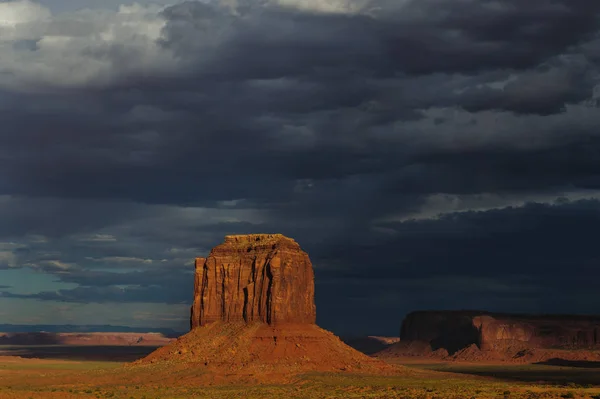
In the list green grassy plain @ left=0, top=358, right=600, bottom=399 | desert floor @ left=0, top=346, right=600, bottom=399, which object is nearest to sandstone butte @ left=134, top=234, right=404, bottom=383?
desert floor @ left=0, top=346, right=600, bottom=399

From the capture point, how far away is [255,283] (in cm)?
15412

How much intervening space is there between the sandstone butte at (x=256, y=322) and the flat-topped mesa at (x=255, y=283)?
0.47 feet

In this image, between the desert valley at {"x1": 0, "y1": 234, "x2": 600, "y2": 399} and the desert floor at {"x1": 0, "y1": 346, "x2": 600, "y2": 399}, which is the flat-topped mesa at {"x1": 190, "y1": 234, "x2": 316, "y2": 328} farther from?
the desert floor at {"x1": 0, "y1": 346, "x2": 600, "y2": 399}

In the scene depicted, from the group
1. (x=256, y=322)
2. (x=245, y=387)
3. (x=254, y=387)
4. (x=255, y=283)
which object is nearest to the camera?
(x=254, y=387)

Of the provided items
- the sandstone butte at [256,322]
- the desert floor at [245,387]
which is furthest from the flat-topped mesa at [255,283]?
the desert floor at [245,387]

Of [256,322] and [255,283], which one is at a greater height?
[255,283]

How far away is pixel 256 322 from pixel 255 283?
19.0 ft

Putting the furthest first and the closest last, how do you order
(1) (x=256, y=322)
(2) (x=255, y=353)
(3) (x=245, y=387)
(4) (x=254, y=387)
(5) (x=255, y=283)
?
(5) (x=255, y=283), (1) (x=256, y=322), (2) (x=255, y=353), (3) (x=245, y=387), (4) (x=254, y=387)

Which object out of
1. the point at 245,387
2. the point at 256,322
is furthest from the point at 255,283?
the point at 245,387

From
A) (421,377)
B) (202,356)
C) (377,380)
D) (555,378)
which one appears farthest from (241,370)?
(555,378)

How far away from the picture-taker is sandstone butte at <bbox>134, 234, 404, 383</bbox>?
14425 cm

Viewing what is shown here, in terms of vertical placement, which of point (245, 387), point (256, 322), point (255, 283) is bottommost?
point (245, 387)

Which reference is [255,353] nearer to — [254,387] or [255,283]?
[255,283]

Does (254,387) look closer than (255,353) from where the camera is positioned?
Yes
